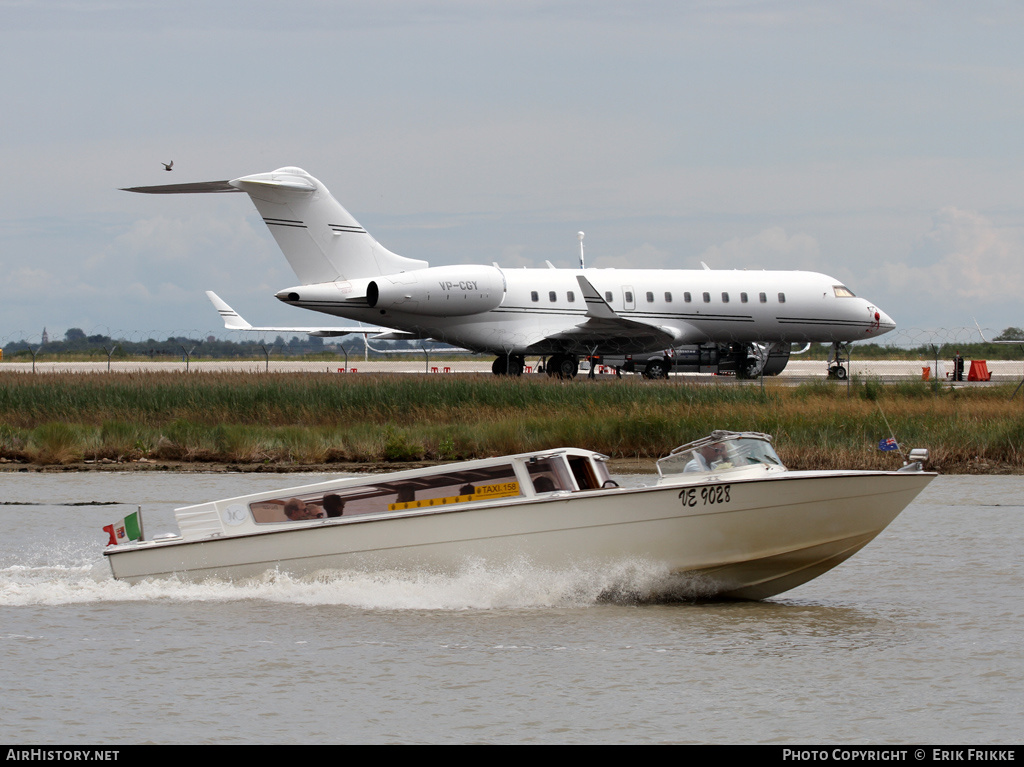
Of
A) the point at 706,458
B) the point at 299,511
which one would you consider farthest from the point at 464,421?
the point at 706,458

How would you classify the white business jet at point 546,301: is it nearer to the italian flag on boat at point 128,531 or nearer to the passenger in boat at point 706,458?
the italian flag on boat at point 128,531

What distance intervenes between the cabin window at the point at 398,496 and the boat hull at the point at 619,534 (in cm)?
26

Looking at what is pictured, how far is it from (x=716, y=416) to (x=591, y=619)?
14278mm

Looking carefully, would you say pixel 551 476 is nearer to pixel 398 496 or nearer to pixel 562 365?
pixel 398 496

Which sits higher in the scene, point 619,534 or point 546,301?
point 546,301

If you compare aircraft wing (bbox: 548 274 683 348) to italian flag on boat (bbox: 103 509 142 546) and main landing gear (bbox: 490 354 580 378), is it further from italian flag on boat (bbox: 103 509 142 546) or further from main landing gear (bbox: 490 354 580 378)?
italian flag on boat (bbox: 103 509 142 546)

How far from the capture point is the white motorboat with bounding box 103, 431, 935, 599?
38.6 ft

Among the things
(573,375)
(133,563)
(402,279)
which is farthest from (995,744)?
(573,375)

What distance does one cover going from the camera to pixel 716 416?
2542 centimetres

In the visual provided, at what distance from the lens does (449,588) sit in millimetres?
11984

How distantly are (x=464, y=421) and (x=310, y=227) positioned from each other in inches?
449

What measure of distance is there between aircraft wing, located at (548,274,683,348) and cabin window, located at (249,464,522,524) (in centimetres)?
2524

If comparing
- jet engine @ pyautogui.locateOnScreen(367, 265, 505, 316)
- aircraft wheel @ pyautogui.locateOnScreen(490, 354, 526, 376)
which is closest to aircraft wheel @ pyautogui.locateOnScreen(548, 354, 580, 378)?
aircraft wheel @ pyautogui.locateOnScreen(490, 354, 526, 376)
